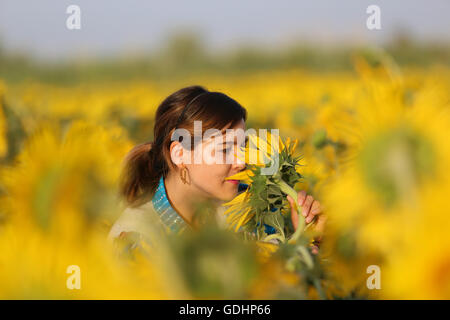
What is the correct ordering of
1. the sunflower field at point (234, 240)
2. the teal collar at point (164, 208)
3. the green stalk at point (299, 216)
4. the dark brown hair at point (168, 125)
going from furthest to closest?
1. the dark brown hair at point (168, 125)
2. the teal collar at point (164, 208)
3. the green stalk at point (299, 216)
4. the sunflower field at point (234, 240)

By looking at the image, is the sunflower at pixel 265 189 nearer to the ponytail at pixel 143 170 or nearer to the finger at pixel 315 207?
the finger at pixel 315 207

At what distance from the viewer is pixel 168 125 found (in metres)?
1.00

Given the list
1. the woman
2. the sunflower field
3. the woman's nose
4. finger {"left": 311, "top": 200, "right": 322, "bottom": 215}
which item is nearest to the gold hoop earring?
the woman

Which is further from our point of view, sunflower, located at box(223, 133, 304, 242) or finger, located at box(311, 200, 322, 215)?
finger, located at box(311, 200, 322, 215)

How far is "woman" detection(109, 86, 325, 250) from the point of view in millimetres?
850

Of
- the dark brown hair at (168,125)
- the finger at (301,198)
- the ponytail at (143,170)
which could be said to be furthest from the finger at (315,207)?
the ponytail at (143,170)

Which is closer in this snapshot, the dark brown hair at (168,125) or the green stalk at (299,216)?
the green stalk at (299,216)

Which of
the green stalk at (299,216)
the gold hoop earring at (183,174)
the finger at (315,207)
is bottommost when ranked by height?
the green stalk at (299,216)

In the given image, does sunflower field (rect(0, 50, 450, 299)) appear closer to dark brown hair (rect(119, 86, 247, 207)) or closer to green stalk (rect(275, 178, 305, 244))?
green stalk (rect(275, 178, 305, 244))

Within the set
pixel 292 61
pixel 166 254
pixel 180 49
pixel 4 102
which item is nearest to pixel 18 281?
pixel 166 254

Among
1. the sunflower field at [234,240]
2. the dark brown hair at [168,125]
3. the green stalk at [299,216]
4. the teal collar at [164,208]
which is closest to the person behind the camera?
the sunflower field at [234,240]

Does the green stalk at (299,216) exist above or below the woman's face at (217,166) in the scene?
below

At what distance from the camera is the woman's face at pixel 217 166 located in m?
0.83

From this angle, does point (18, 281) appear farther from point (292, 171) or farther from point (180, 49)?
point (180, 49)
